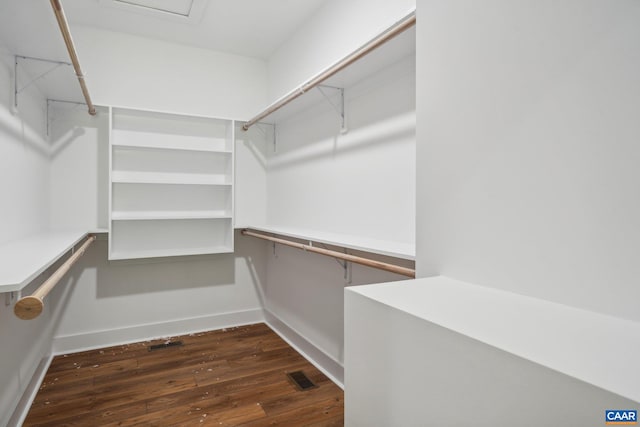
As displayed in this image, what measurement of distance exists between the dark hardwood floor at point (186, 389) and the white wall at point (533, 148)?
1.20m

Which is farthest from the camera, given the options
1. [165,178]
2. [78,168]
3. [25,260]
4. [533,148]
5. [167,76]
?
[167,76]

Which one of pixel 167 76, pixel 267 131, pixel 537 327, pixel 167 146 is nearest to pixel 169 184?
pixel 167 146

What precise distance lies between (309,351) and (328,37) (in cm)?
218

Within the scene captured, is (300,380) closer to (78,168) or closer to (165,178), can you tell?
(165,178)

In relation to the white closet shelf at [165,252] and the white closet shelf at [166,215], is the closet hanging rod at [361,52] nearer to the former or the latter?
the white closet shelf at [166,215]

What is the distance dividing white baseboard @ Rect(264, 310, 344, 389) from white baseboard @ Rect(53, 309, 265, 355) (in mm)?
255

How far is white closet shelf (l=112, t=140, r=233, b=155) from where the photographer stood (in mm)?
2770

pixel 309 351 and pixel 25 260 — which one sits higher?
pixel 25 260

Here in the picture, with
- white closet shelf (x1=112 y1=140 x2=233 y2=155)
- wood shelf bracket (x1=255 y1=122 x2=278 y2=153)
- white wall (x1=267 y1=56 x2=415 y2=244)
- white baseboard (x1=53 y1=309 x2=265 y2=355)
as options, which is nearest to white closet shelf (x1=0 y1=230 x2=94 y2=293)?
white closet shelf (x1=112 y1=140 x2=233 y2=155)

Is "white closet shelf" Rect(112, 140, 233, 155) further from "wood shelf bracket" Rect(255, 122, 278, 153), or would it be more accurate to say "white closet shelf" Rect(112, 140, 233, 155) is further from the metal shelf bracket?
the metal shelf bracket

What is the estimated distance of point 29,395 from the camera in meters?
2.04

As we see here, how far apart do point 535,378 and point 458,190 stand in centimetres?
70

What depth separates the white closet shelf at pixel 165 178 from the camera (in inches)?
109

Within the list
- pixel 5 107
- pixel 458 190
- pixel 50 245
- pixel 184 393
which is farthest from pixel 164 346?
pixel 458 190
